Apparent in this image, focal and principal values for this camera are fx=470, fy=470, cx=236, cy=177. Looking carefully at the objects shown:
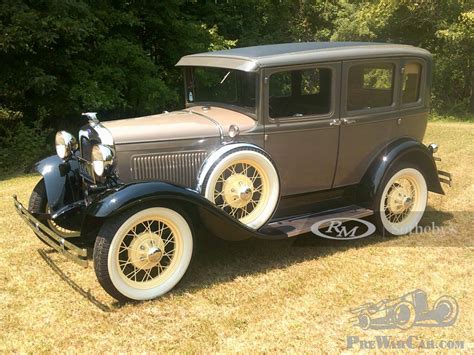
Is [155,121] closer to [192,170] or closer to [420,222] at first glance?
[192,170]

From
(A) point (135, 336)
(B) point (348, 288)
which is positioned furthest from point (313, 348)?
(A) point (135, 336)

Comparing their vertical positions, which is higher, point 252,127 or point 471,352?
point 252,127

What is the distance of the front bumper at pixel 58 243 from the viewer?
3.33 metres

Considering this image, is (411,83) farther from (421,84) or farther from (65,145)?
(65,145)

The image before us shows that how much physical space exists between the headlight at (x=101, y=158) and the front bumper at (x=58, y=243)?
58 centimetres

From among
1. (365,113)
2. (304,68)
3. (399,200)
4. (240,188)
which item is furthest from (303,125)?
(399,200)

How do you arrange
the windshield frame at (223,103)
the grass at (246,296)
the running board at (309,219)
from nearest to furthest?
the grass at (246,296) → the windshield frame at (223,103) → the running board at (309,219)

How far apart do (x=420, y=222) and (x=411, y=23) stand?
12.4m

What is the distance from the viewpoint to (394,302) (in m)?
3.55

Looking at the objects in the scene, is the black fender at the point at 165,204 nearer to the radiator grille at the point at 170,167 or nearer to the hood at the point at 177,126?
the radiator grille at the point at 170,167

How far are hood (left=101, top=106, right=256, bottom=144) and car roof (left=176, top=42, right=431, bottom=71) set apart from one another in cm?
45

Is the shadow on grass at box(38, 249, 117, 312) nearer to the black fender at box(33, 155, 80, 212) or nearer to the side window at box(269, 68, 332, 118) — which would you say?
the black fender at box(33, 155, 80, 212)

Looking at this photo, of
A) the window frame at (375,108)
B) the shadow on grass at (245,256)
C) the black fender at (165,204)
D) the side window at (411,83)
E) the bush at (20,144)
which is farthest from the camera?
the bush at (20,144)

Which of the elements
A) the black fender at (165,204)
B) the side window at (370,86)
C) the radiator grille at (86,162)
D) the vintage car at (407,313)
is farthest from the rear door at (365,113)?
the radiator grille at (86,162)
